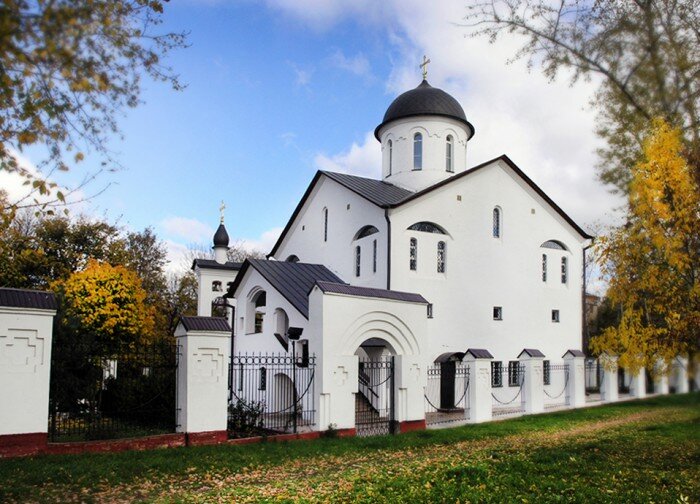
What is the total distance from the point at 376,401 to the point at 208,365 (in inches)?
273

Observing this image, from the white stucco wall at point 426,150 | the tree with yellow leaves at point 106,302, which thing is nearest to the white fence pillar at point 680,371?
the white stucco wall at point 426,150

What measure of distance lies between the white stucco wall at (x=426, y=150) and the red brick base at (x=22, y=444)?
53.4 feet

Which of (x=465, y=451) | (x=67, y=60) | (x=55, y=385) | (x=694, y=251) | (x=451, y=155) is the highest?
(x=451, y=155)

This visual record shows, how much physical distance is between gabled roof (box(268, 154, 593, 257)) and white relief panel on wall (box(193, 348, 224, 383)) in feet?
29.0

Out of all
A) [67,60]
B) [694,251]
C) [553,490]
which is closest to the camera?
[67,60]

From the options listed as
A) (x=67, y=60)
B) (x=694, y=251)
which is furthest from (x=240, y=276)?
(x=67, y=60)

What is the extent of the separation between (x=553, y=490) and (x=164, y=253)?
3447 centimetres

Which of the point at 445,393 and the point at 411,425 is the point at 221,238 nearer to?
the point at 445,393

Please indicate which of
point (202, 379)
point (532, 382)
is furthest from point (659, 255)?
point (532, 382)

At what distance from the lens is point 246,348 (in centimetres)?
2088

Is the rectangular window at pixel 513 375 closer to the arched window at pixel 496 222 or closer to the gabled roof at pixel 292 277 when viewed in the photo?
the arched window at pixel 496 222

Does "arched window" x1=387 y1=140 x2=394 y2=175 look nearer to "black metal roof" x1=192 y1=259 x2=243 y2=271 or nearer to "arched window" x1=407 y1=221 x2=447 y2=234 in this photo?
"arched window" x1=407 y1=221 x2=447 y2=234

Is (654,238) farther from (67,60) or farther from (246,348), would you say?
(246,348)

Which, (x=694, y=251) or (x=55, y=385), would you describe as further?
(x=55, y=385)
